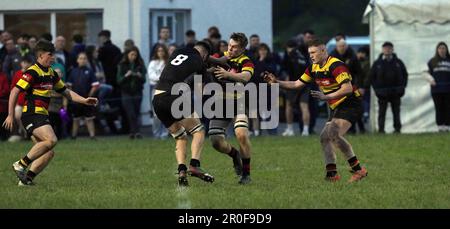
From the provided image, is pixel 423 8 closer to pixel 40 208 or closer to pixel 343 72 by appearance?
pixel 343 72

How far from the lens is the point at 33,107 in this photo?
1398 cm

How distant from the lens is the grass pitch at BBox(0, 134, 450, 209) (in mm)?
11820

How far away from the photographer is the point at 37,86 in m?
14.0

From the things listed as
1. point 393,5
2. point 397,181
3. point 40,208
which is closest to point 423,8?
point 393,5

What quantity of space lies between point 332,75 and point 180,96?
191cm

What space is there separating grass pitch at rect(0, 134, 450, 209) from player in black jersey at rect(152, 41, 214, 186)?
0.24 m

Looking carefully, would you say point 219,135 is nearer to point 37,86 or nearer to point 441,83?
point 37,86

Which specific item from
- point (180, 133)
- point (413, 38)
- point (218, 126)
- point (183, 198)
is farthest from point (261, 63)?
point (183, 198)

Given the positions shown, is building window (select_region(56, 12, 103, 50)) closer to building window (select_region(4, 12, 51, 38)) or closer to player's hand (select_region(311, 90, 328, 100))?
building window (select_region(4, 12, 51, 38))

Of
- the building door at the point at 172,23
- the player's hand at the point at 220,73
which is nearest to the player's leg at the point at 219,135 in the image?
the player's hand at the point at 220,73

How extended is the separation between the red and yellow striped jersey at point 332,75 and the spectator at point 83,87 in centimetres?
919

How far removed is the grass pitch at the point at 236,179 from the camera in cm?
1182

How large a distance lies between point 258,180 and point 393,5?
34.3ft

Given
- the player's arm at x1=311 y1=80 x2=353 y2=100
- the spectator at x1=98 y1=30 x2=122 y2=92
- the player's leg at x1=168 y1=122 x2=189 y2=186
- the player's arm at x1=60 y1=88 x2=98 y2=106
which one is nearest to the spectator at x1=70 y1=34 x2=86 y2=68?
the spectator at x1=98 y1=30 x2=122 y2=92
